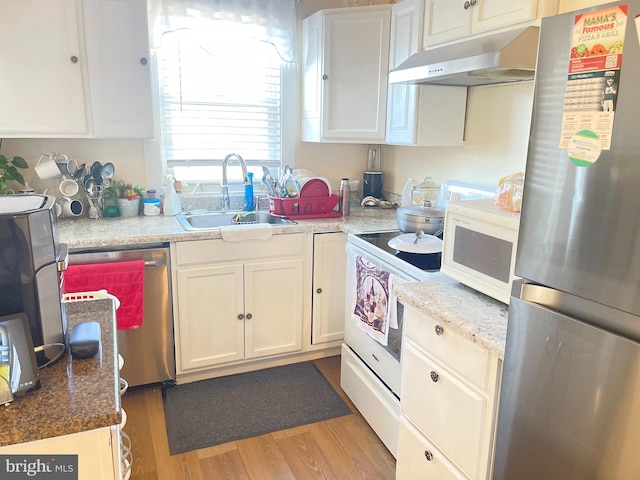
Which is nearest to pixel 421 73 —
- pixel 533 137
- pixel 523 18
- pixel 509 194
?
pixel 523 18

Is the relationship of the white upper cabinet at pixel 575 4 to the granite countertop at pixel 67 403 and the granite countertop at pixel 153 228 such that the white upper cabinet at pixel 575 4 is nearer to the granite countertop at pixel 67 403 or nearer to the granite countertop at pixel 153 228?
the granite countertop at pixel 153 228

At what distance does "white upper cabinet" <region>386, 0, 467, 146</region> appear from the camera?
2529 mm

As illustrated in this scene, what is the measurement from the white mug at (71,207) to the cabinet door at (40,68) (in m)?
0.41

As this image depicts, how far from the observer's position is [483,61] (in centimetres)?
171

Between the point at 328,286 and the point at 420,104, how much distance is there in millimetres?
1140

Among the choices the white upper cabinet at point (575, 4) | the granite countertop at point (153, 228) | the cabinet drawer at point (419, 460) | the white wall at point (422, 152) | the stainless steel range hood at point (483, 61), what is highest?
the white upper cabinet at point (575, 4)

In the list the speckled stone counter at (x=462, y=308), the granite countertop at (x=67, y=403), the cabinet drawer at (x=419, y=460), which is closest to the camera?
the granite countertop at (x=67, y=403)

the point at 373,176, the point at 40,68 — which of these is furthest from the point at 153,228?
the point at 373,176

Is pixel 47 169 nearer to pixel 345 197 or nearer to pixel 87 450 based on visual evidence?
pixel 345 197

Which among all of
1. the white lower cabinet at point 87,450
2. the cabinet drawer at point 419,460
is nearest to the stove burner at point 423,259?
the cabinet drawer at point 419,460

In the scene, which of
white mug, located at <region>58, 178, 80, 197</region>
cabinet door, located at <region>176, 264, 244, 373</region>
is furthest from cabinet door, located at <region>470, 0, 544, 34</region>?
white mug, located at <region>58, 178, 80, 197</region>

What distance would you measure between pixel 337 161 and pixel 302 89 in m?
0.56

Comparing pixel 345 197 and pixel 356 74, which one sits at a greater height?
pixel 356 74

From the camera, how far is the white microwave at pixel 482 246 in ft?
4.75
